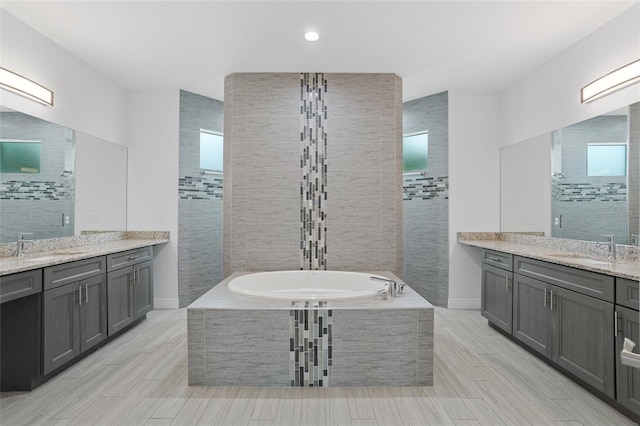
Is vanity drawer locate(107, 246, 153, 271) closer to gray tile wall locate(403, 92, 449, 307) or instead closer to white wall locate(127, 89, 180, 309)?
white wall locate(127, 89, 180, 309)

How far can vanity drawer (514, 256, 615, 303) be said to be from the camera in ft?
7.43

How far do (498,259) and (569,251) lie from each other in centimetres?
59

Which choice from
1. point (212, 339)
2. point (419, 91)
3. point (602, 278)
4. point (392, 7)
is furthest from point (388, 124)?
point (212, 339)

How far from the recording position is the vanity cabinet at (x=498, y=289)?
135 inches

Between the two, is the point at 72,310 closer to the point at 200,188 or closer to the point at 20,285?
the point at 20,285

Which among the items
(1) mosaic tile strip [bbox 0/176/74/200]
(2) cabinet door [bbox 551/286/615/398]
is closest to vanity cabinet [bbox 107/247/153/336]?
(1) mosaic tile strip [bbox 0/176/74/200]

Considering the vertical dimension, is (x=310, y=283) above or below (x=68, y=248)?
below

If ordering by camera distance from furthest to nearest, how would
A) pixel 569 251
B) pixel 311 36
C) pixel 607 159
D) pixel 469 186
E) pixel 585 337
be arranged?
pixel 469 186, pixel 569 251, pixel 311 36, pixel 607 159, pixel 585 337

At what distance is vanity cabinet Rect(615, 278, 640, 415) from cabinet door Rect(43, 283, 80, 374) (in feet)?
11.7

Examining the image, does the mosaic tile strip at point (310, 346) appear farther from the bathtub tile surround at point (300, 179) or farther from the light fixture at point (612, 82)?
the light fixture at point (612, 82)

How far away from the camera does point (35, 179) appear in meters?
3.01

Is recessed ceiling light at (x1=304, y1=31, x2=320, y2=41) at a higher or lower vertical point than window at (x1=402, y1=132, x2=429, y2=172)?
higher

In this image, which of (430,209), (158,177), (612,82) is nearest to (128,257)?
(158,177)

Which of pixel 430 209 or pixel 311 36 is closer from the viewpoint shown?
pixel 311 36
